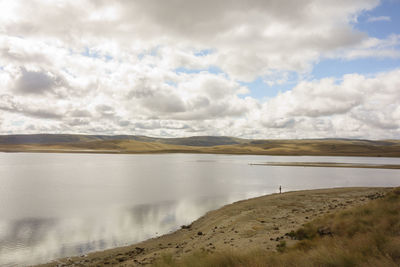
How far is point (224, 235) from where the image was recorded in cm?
1423

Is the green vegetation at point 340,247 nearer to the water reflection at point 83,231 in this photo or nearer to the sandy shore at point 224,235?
the sandy shore at point 224,235

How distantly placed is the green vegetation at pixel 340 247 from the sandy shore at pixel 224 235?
1.60 meters

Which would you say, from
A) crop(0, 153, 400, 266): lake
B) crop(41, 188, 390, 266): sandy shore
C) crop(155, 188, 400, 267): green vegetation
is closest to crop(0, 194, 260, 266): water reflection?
crop(0, 153, 400, 266): lake

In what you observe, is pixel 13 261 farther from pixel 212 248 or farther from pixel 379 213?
pixel 379 213

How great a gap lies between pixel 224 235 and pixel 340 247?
23.7 feet

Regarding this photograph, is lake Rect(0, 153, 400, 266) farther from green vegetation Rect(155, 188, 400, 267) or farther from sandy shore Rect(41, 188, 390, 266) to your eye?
green vegetation Rect(155, 188, 400, 267)

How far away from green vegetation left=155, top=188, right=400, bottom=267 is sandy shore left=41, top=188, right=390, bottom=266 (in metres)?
1.60

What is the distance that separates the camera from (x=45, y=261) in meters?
12.2

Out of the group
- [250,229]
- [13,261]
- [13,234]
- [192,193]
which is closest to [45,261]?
[13,261]

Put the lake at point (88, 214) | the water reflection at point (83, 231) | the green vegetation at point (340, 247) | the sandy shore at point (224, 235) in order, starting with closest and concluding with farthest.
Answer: the green vegetation at point (340, 247) < the sandy shore at point (224, 235) < the water reflection at point (83, 231) < the lake at point (88, 214)

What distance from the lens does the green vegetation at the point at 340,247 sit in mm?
7047

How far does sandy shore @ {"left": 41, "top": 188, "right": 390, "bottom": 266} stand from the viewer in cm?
1183

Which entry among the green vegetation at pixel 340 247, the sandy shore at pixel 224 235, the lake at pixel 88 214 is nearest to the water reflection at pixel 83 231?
the lake at pixel 88 214

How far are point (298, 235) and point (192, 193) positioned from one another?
19.9m
